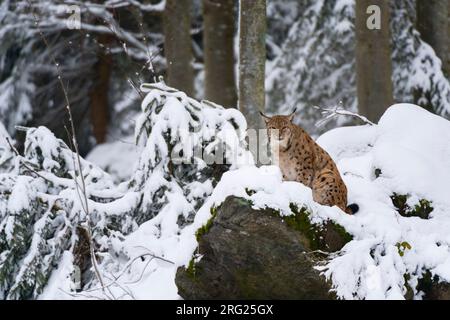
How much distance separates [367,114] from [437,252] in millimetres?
4681

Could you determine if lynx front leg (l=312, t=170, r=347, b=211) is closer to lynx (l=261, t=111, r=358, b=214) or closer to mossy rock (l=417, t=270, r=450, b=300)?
lynx (l=261, t=111, r=358, b=214)

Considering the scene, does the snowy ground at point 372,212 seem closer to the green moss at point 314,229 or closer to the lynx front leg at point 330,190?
the green moss at point 314,229

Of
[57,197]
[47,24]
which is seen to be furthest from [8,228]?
[47,24]

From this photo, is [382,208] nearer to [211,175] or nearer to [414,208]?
[414,208]

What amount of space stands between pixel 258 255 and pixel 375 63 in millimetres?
5305

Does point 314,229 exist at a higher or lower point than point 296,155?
lower

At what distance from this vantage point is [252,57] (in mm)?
8023

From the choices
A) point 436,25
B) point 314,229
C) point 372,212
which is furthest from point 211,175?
point 436,25

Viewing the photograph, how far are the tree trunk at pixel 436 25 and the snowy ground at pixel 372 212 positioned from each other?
13.4 ft

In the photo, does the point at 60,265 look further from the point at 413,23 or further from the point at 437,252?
the point at 413,23

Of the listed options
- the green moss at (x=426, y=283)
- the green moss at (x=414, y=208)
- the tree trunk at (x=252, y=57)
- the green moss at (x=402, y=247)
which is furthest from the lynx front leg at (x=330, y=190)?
the tree trunk at (x=252, y=57)

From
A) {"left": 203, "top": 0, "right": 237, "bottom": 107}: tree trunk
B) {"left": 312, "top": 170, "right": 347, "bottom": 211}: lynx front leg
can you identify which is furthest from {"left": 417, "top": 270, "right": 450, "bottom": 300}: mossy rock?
{"left": 203, "top": 0, "right": 237, "bottom": 107}: tree trunk

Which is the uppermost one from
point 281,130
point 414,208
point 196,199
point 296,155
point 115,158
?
point 281,130

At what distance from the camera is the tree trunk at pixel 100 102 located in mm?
15219
